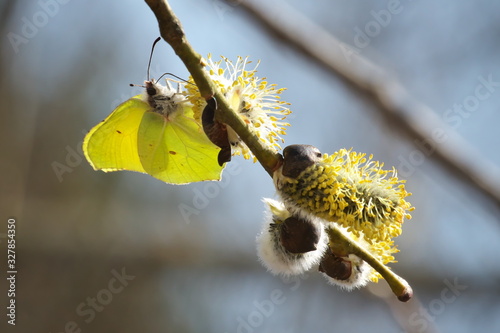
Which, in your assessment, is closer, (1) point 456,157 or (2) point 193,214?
(1) point 456,157

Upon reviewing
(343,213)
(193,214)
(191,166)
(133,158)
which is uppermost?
(343,213)

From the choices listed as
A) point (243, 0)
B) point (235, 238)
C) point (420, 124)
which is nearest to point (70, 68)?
point (235, 238)

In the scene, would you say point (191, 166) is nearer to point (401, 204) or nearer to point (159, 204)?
point (401, 204)

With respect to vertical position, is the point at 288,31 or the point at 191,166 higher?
the point at 288,31

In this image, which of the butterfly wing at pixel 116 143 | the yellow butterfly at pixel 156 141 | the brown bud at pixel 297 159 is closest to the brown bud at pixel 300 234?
the brown bud at pixel 297 159

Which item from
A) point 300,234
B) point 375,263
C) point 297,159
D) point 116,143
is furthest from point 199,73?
point 116,143

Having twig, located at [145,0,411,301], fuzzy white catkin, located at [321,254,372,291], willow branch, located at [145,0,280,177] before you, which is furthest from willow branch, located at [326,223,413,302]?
willow branch, located at [145,0,280,177]
